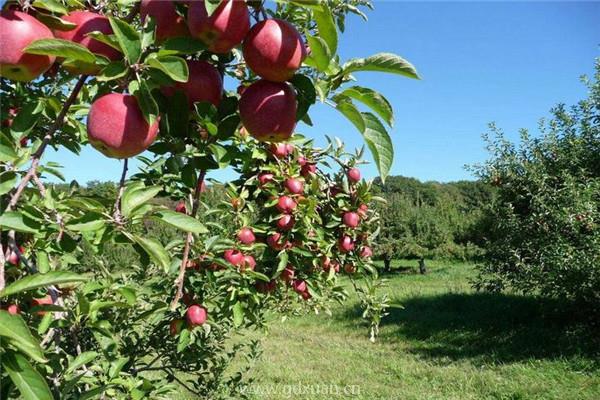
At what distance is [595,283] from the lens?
195 inches

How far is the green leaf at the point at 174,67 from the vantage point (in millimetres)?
528

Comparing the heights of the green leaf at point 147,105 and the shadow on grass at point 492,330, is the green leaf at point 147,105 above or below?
above

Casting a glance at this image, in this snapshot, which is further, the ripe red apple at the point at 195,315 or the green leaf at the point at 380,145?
the ripe red apple at the point at 195,315

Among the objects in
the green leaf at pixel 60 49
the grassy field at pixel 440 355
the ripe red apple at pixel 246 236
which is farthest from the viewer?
the grassy field at pixel 440 355

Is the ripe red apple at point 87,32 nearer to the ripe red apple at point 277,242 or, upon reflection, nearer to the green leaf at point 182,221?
the green leaf at point 182,221

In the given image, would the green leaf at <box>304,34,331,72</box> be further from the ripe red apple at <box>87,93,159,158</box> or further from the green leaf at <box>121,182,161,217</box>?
the green leaf at <box>121,182,161,217</box>

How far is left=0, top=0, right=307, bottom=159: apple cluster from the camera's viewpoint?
552 mm

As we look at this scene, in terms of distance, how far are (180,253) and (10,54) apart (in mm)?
1128

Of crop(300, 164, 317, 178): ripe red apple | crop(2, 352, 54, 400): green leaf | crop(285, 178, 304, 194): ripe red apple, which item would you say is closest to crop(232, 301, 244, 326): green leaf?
crop(285, 178, 304, 194): ripe red apple

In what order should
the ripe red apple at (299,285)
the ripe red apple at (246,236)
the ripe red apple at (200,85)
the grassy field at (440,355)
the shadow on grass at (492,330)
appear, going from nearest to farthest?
the ripe red apple at (200,85)
the ripe red apple at (246,236)
the ripe red apple at (299,285)
the grassy field at (440,355)
the shadow on grass at (492,330)

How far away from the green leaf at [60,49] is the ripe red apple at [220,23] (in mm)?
111

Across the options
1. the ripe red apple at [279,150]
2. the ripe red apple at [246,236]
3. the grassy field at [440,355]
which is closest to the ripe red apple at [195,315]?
the ripe red apple at [246,236]

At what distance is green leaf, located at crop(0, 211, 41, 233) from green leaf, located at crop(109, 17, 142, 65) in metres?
0.24

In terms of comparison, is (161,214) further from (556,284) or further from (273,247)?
(556,284)
